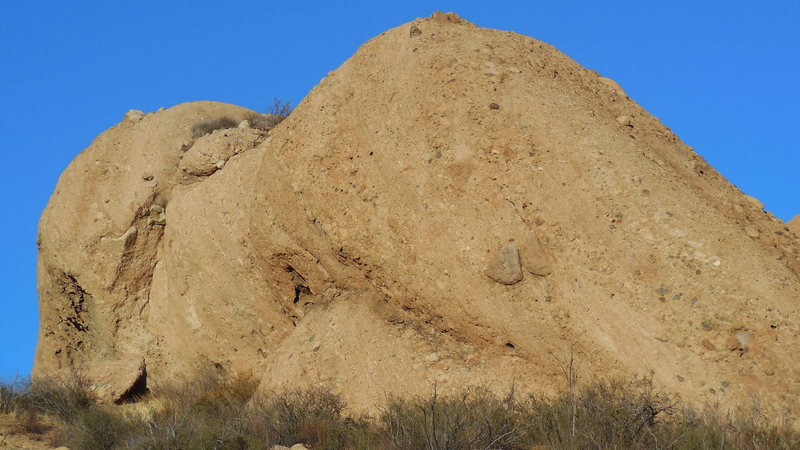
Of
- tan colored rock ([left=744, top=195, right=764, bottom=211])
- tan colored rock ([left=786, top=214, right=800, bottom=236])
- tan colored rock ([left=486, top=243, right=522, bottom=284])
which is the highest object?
tan colored rock ([left=786, top=214, right=800, bottom=236])

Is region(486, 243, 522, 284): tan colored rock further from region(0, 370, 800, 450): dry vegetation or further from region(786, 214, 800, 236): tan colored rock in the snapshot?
region(786, 214, 800, 236): tan colored rock

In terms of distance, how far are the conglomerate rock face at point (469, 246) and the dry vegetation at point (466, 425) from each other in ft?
0.87

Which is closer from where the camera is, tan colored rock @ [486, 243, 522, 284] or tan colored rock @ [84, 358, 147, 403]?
tan colored rock @ [486, 243, 522, 284]

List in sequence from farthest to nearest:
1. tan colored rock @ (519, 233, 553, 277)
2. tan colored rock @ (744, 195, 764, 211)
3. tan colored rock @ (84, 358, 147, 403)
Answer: tan colored rock @ (84, 358, 147, 403) → tan colored rock @ (744, 195, 764, 211) → tan colored rock @ (519, 233, 553, 277)

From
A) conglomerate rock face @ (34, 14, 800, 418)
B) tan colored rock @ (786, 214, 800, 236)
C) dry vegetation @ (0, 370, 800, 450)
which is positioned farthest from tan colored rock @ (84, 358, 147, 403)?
tan colored rock @ (786, 214, 800, 236)

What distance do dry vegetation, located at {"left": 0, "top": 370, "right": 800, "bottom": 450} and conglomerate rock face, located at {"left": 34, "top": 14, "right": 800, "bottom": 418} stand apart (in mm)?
265

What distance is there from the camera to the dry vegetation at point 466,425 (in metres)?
8.01

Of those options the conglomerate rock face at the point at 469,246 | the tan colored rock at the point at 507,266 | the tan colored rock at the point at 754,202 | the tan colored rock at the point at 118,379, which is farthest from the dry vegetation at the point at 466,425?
the tan colored rock at the point at 754,202

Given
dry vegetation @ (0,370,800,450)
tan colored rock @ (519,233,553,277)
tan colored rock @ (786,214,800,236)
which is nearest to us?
dry vegetation @ (0,370,800,450)

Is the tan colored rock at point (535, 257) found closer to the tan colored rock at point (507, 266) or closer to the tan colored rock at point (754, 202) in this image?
the tan colored rock at point (507, 266)

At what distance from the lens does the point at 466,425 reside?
8383mm

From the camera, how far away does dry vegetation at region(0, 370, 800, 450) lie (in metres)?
8.01

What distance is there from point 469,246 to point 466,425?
2207 mm

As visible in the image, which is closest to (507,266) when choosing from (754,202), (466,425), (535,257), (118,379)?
(535,257)
